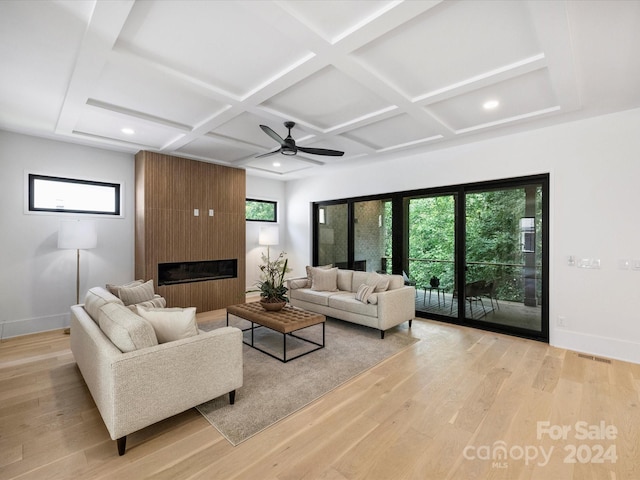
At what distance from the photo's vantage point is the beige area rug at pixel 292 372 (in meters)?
2.32

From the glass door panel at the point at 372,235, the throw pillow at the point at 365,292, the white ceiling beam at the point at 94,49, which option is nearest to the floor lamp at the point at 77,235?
the white ceiling beam at the point at 94,49

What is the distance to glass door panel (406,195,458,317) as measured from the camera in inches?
194

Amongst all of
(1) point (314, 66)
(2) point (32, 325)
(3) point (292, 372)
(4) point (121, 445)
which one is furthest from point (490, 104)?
(2) point (32, 325)

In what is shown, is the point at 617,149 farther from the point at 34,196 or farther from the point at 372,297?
the point at 34,196

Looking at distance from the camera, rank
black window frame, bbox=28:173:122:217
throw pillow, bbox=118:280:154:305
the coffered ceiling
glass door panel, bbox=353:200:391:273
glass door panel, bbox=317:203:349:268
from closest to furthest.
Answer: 1. the coffered ceiling
2. throw pillow, bbox=118:280:154:305
3. black window frame, bbox=28:173:122:217
4. glass door panel, bbox=353:200:391:273
5. glass door panel, bbox=317:203:349:268

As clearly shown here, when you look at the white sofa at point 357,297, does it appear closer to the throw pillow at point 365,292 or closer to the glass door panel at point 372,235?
the throw pillow at point 365,292

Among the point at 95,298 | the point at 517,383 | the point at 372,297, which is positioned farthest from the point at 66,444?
the point at 517,383

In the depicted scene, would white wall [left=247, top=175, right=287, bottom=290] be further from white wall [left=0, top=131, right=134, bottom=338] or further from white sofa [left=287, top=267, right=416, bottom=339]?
white wall [left=0, top=131, right=134, bottom=338]

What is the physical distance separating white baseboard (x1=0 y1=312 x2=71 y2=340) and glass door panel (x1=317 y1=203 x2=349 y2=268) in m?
4.65

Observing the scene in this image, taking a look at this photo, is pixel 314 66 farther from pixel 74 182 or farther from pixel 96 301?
pixel 74 182

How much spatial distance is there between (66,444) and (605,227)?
18.0 feet

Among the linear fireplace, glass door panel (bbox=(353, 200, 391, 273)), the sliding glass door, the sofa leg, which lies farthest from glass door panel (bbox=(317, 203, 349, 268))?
the sofa leg

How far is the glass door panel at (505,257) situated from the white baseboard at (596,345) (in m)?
0.26

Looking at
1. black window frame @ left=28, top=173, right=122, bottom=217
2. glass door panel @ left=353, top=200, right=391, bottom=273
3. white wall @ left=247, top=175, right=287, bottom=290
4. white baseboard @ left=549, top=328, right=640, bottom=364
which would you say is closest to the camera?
white baseboard @ left=549, top=328, right=640, bottom=364
